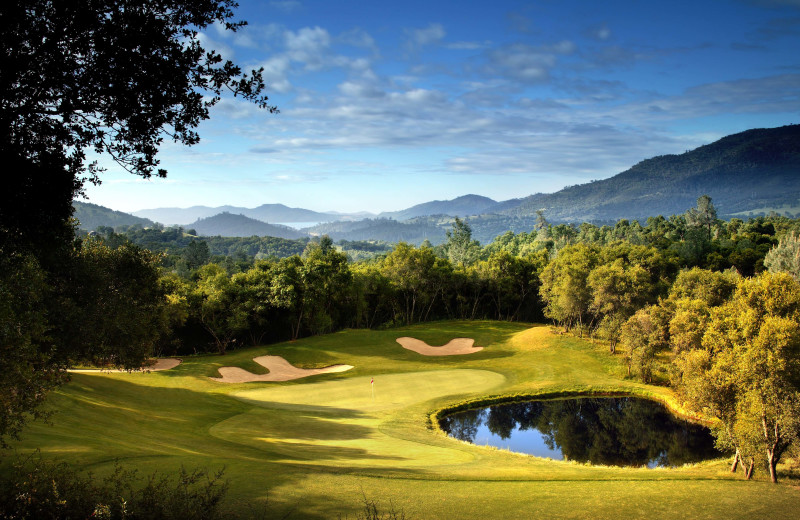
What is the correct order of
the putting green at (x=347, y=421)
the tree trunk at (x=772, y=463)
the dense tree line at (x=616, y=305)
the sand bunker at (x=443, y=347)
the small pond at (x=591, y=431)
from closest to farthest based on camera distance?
the tree trunk at (x=772, y=463), the dense tree line at (x=616, y=305), the putting green at (x=347, y=421), the small pond at (x=591, y=431), the sand bunker at (x=443, y=347)

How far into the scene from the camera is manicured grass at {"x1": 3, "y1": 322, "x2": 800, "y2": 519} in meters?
12.5

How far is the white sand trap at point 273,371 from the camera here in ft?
124

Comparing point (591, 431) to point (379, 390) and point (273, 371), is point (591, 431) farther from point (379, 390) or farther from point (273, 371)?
point (273, 371)

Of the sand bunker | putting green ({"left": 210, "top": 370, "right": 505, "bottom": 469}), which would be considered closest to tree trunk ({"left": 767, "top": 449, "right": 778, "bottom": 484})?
putting green ({"left": 210, "top": 370, "right": 505, "bottom": 469})

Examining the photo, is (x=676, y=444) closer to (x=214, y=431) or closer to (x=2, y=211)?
(x=214, y=431)

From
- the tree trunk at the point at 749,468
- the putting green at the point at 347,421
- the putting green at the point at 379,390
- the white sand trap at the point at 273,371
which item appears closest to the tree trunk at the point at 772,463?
the tree trunk at the point at 749,468

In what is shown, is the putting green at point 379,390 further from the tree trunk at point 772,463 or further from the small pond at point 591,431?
the tree trunk at point 772,463

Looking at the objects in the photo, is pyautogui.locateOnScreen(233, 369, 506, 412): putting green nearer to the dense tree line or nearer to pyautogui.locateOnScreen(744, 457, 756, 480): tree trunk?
the dense tree line

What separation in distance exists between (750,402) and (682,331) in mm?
17058

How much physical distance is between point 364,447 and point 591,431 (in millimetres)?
16157

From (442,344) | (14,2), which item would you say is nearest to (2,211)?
(14,2)

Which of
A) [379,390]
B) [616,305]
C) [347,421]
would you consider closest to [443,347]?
[379,390]

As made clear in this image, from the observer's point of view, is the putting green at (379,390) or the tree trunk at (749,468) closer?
the tree trunk at (749,468)

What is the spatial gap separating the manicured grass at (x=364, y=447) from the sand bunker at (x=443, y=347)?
583cm
